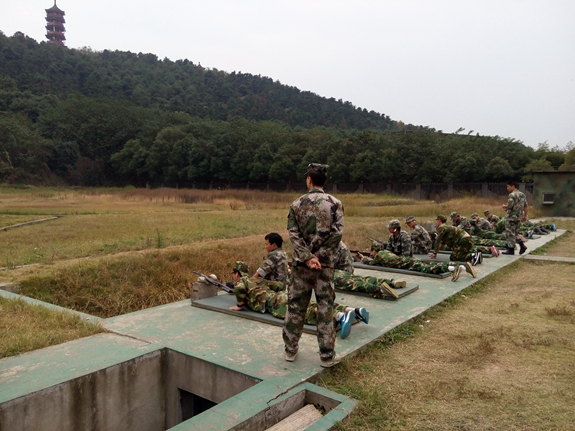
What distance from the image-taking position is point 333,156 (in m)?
38.3

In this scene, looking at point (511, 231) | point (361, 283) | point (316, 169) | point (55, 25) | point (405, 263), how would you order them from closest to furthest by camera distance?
1. point (316, 169)
2. point (361, 283)
3. point (405, 263)
4. point (511, 231)
5. point (55, 25)

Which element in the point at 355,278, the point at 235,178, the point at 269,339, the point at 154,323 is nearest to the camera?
the point at 269,339

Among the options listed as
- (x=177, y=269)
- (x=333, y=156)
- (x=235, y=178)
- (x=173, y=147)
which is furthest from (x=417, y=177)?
(x=177, y=269)

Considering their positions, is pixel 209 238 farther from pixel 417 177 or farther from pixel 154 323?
pixel 417 177

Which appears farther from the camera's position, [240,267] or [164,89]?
[164,89]

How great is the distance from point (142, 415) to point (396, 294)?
12.3ft

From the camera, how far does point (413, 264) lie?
347 inches

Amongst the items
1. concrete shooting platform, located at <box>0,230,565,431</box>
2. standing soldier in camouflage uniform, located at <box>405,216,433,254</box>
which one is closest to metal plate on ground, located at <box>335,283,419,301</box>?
concrete shooting platform, located at <box>0,230,565,431</box>

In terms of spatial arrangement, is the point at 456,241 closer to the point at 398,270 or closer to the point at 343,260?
the point at 398,270

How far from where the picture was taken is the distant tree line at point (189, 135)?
36969 mm

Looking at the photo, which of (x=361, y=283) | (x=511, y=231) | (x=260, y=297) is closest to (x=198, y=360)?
(x=260, y=297)

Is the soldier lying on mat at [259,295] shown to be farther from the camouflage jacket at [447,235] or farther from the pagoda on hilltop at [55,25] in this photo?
the pagoda on hilltop at [55,25]

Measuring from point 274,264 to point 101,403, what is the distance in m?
2.88

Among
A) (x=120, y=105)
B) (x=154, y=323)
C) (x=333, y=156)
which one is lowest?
(x=154, y=323)
